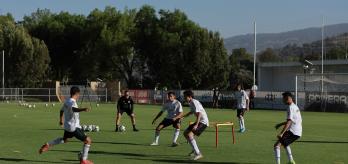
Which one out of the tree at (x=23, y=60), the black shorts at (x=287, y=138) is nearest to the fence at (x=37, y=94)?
the tree at (x=23, y=60)

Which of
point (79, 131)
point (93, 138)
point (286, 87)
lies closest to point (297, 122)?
point (79, 131)

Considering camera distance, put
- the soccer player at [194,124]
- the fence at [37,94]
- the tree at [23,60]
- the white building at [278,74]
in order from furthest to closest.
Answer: the white building at [278,74] < the tree at [23,60] < the fence at [37,94] < the soccer player at [194,124]

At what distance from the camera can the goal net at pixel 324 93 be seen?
49.9m

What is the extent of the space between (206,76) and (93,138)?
2384 inches

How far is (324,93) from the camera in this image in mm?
50656

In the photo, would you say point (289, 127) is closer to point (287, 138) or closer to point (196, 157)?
point (287, 138)

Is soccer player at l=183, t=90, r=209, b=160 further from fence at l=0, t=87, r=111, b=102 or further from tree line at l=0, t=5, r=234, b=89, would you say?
tree line at l=0, t=5, r=234, b=89

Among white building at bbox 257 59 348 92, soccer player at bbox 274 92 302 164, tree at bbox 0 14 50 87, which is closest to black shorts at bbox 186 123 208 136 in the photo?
soccer player at bbox 274 92 302 164

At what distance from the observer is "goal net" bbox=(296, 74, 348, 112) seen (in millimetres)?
49875

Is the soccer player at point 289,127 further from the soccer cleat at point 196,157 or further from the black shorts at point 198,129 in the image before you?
the black shorts at point 198,129

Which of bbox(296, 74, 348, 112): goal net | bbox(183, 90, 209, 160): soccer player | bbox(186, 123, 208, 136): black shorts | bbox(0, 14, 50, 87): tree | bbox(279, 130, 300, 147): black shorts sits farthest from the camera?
bbox(0, 14, 50, 87): tree

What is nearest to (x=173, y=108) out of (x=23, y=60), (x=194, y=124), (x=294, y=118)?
(x=194, y=124)

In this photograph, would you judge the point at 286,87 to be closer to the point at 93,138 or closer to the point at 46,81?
the point at 46,81

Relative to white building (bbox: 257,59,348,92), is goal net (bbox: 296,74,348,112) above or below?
below
